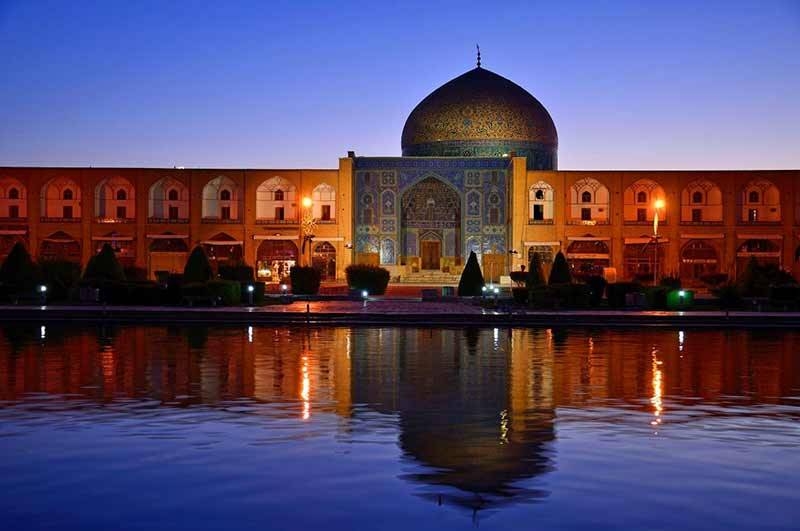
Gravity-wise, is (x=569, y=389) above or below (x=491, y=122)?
below

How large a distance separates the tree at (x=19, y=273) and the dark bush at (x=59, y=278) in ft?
0.87

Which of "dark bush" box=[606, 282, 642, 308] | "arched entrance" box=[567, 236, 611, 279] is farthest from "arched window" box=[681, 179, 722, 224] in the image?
"dark bush" box=[606, 282, 642, 308]

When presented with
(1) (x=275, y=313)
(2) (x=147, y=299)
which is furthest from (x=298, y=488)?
(2) (x=147, y=299)

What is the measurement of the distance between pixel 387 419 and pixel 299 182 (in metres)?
28.9

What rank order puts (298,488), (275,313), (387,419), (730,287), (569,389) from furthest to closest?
(730,287)
(275,313)
(569,389)
(387,419)
(298,488)

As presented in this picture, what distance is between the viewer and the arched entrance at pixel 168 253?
116ft

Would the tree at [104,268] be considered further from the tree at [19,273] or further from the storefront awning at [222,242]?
the storefront awning at [222,242]

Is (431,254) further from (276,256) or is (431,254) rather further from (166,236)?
(166,236)

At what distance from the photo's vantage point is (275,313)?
706 inches

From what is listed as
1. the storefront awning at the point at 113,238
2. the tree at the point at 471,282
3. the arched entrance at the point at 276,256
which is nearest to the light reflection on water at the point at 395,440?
the tree at the point at 471,282

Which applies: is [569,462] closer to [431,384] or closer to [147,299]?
[431,384]

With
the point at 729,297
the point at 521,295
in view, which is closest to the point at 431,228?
the point at 521,295

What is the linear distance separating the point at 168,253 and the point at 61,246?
3732 millimetres

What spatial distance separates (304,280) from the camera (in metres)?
24.8
